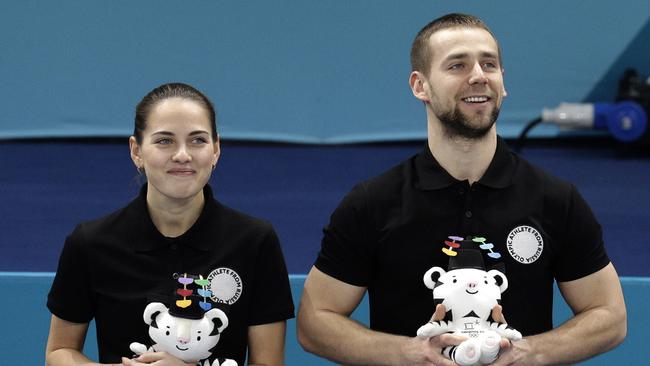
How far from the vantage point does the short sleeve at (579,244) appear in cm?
223

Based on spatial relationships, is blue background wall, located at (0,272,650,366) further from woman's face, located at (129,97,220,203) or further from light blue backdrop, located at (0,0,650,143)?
light blue backdrop, located at (0,0,650,143)

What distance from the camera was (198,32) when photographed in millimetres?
4750

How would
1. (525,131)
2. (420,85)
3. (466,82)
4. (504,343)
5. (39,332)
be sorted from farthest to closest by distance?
1. (525,131)
2. (39,332)
3. (420,85)
4. (466,82)
5. (504,343)

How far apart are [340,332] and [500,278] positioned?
316 millimetres

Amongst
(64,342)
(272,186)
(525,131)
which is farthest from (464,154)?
(525,131)

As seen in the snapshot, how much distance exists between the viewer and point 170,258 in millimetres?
2223

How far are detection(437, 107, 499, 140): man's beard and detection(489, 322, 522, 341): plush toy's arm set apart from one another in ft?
1.11

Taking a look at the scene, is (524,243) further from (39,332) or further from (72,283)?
(39,332)

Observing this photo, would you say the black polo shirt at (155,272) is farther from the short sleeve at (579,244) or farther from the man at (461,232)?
the short sleeve at (579,244)

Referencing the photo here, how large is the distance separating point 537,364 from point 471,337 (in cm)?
14

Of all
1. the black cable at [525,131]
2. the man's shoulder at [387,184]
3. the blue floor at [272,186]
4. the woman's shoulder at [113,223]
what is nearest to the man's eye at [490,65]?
the man's shoulder at [387,184]

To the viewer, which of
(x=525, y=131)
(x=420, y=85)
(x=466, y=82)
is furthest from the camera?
(x=525, y=131)

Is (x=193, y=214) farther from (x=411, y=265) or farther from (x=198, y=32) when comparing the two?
(x=198, y=32)

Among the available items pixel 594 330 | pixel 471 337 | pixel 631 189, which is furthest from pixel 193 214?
pixel 631 189
